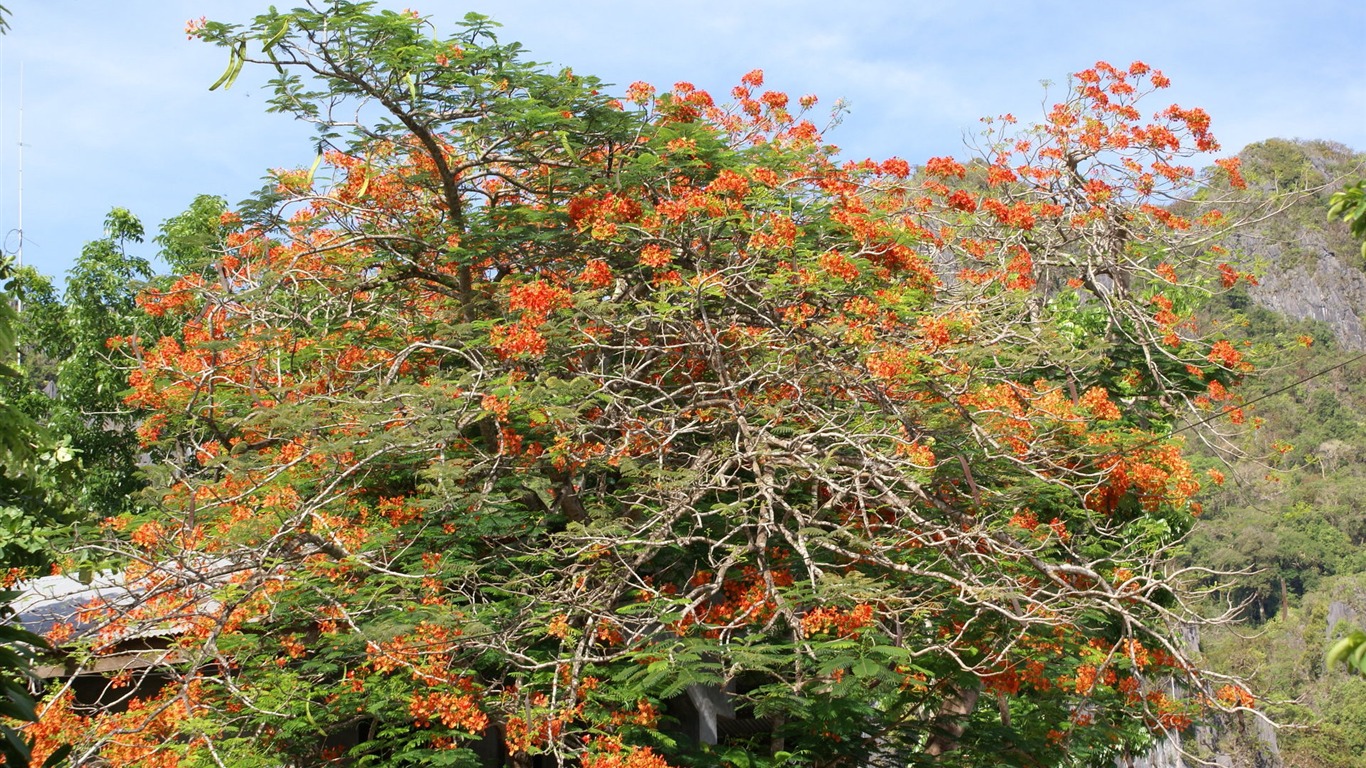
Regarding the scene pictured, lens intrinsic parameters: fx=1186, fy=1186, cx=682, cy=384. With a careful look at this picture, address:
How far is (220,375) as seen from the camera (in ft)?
29.3

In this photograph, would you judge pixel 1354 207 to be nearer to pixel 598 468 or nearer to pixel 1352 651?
pixel 1352 651

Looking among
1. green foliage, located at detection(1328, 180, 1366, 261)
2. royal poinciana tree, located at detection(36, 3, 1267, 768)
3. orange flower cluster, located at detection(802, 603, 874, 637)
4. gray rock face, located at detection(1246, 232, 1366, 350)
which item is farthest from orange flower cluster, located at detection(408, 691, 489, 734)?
gray rock face, located at detection(1246, 232, 1366, 350)

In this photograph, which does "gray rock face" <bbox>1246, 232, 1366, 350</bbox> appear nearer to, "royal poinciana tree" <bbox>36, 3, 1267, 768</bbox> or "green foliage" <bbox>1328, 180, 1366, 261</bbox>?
"royal poinciana tree" <bbox>36, 3, 1267, 768</bbox>

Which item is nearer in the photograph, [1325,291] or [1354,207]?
[1354,207]

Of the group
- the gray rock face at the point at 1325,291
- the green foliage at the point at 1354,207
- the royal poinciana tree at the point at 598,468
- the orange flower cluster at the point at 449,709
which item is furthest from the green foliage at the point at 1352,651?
the gray rock face at the point at 1325,291

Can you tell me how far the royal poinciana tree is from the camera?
6.89 m

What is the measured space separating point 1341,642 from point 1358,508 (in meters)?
45.1

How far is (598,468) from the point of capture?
8.23 meters

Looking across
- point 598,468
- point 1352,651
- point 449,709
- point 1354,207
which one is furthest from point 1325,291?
point 1352,651

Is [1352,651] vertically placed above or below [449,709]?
above

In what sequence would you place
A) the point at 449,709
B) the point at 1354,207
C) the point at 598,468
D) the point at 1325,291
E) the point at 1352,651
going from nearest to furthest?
the point at 1352,651
the point at 1354,207
the point at 449,709
the point at 598,468
the point at 1325,291

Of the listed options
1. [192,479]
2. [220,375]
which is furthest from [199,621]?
[220,375]

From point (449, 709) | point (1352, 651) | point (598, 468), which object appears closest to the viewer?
point (1352, 651)

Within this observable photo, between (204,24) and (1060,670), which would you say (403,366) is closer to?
(204,24)
